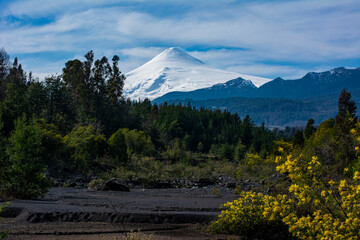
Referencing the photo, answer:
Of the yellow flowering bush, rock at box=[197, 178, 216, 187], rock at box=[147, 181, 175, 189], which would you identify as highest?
the yellow flowering bush

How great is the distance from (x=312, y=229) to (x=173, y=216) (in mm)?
4326

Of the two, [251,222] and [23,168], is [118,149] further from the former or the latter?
[251,222]

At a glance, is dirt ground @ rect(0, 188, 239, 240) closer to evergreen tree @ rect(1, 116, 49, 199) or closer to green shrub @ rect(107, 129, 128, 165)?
evergreen tree @ rect(1, 116, 49, 199)

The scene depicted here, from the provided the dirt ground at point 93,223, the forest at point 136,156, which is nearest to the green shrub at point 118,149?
the forest at point 136,156

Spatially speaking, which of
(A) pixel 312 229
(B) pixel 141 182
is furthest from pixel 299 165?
(B) pixel 141 182

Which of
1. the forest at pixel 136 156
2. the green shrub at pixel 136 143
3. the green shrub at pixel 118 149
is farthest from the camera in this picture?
the green shrub at pixel 136 143

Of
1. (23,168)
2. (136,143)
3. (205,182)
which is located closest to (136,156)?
(136,143)

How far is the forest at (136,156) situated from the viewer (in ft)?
17.3

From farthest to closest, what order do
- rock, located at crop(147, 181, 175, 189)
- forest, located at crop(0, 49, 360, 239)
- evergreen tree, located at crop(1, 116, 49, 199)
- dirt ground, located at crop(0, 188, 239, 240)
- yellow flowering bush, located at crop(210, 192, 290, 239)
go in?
rock, located at crop(147, 181, 175, 189) < evergreen tree, located at crop(1, 116, 49, 199) < yellow flowering bush, located at crop(210, 192, 290, 239) < dirt ground, located at crop(0, 188, 239, 240) < forest, located at crop(0, 49, 360, 239)

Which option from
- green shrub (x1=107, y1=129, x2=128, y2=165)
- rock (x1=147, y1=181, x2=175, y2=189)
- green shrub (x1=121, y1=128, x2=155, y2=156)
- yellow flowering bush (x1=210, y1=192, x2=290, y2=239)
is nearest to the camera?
yellow flowering bush (x1=210, y1=192, x2=290, y2=239)

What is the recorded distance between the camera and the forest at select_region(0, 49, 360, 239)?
17.3ft

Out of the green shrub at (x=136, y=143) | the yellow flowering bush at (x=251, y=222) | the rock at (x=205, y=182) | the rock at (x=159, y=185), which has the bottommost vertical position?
the rock at (x=205, y=182)

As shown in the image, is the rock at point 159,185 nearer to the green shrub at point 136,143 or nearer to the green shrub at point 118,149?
the green shrub at point 118,149

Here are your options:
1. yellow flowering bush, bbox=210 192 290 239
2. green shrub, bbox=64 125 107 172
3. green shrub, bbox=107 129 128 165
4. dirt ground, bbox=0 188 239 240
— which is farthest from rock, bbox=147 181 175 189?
yellow flowering bush, bbox=210 192 290 239
